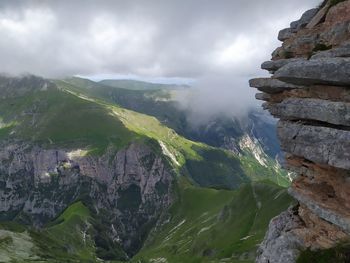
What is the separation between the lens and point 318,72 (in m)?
34.9

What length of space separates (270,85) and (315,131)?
349 inches

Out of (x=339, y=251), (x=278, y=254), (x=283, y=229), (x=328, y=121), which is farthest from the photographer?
(x=283, y=229)

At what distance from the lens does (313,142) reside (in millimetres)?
35844

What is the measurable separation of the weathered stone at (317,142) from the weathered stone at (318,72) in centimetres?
362

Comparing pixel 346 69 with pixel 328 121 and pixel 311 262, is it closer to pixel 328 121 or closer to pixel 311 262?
pixel 328 121

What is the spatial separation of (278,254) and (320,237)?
476 centimetres

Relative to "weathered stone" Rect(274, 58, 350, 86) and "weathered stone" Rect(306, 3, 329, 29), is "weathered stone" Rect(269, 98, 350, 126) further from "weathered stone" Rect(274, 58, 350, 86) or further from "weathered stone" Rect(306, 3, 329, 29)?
"weathered stone" Rect(306, 3, 329, 29)

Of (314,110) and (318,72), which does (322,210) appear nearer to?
(314,110)

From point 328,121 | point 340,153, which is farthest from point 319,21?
point 340,153

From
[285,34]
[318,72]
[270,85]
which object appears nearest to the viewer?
[318,72]

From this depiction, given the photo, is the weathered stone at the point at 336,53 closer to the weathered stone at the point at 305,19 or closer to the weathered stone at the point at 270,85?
the weathered stone at the point at 270,85

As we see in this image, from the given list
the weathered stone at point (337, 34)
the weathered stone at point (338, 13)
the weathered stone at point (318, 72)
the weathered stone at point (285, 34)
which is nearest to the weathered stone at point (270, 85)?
→ the weathered stone at point (318, 72)

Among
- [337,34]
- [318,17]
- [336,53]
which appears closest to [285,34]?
[318,17]

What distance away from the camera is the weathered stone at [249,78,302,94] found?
41.3 metres
